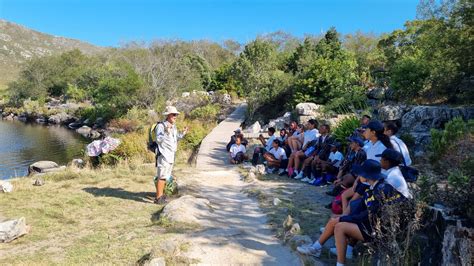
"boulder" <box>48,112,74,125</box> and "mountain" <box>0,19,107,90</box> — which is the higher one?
"mountain" <box>0,19,107,90</box>

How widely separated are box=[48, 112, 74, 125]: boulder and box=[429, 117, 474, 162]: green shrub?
107ft

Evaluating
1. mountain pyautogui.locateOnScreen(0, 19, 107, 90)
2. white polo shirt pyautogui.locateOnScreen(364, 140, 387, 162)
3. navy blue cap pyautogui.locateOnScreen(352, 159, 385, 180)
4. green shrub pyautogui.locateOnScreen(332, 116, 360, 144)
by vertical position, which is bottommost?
navy blue cap pyautogui.locateOnScreen(352, 159, 385, 180)

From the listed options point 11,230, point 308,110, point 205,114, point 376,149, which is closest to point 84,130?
point 205,114

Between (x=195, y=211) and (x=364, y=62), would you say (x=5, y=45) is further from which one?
(x=195, y=211)

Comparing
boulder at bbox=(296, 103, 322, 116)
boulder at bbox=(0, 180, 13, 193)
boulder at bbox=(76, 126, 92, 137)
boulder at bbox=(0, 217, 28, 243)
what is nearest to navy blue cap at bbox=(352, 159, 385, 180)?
boulder at bbox=(0, 217, 28, 243)

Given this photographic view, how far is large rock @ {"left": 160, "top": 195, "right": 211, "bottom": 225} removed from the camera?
530 centimetres

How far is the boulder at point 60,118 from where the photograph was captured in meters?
34.5

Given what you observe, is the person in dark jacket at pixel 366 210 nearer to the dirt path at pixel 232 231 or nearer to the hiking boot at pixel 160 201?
the dirt path at pixel 232 231

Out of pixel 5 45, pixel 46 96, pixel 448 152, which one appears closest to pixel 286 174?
pixel 448 152

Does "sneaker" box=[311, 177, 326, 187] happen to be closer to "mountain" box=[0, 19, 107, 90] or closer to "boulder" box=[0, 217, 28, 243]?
"boulder" box=[0, 217, 28, 243]

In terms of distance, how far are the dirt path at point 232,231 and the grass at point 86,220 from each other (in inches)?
17.5

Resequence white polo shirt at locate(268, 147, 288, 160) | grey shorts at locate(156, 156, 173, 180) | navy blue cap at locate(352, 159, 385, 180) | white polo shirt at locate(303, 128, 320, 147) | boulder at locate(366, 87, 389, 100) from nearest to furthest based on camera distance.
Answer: navy blue cap at locate(352, 159, 385, 180) < grey shorts at locate(156, 156, 173, 180) < white polo shirt at locate(303, 128, 320, 147) < white polo shirt at locate(268, 147, 288, 160) < boulder at locate(366, 87, 389, 100)

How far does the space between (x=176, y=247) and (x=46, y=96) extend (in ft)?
163

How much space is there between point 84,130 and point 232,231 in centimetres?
2632
